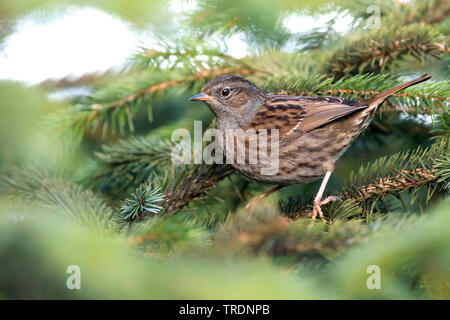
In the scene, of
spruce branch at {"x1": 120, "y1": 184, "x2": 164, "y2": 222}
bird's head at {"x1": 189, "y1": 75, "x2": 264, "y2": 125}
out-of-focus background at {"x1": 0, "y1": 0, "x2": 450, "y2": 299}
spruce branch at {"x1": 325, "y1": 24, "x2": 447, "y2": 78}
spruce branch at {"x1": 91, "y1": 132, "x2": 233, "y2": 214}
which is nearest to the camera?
out-of-focus background at {"x1": 0, "y1": 0, "x2": 450, "y2": 299}

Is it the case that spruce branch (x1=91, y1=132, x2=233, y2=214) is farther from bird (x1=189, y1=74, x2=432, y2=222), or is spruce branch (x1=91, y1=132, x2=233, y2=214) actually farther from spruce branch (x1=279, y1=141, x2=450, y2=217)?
spruce branch (x1=279, y1=141, x2=450, y2=217)

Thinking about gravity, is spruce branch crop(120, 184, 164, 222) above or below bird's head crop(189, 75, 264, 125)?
below

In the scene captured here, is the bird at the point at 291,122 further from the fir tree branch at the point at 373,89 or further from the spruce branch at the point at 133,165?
the spruce branch at the point at 133,165

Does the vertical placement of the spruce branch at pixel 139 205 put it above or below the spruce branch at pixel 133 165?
below

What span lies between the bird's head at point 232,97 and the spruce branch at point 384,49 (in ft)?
1.85

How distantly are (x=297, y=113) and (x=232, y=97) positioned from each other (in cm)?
Answer: 49

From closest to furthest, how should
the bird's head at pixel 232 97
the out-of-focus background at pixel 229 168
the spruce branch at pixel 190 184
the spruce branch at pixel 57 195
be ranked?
the out-of-focus background at pixel 229 168 → the spruce branch at pixel 57 195 → the spruce branch at pixel 190 184 → the bird's head at pixel 232 97

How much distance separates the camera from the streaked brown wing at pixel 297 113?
2.87 meters

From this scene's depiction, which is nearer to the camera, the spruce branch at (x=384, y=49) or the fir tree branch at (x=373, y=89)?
the fir tree branch at (x=373, y=89)

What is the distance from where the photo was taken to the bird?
2.84 meters

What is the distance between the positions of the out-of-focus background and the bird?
0.13 metres

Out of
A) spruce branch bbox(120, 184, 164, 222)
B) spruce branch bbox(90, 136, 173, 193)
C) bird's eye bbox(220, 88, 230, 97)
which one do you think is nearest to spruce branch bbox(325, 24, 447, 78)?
bird's eye bbox(220, 88, 230, 97)

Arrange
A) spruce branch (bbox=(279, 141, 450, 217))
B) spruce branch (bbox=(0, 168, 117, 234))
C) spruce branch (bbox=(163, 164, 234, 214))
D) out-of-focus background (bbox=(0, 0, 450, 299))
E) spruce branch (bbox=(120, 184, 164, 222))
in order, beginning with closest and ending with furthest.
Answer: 1. out-of-focus background (bbox=(0, 0, 450, 299))
2. spruce branch (bbox=(0, 168, 117, 234))
3. spruce branch (bbox=(120, 184, 164, 222))
4. spruce branch (bbox=(279, 141, 450, 217))
5. spruce branch (bbox=(163, 164, 234, 214))

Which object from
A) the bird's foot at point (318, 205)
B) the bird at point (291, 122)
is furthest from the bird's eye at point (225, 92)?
the bird's foot at point (318, 205)
